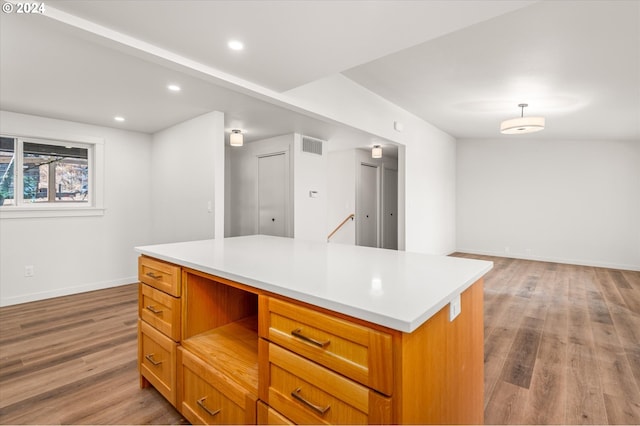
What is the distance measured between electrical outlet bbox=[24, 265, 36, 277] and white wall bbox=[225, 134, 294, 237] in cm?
275

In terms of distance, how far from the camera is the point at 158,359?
178cm

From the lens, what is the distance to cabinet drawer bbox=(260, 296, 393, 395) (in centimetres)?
85

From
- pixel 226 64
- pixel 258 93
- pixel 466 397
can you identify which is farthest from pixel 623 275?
pixel 226 64

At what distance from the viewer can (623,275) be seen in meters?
5.20

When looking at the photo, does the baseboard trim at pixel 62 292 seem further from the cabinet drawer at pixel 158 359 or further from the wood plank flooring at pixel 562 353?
the wood plank flooring at pixel 562 353

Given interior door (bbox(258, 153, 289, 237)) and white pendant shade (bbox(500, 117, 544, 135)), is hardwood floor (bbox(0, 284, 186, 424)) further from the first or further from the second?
white pendant shade (bbox(500, 117, 544, 135))

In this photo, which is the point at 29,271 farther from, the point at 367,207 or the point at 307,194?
the point at 367,207

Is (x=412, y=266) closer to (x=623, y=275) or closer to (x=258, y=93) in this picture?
(x=258, y=93)

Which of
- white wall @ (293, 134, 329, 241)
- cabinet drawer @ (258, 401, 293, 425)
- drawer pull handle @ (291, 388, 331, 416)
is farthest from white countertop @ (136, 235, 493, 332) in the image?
white wall @ (293, 134, 329, 241)

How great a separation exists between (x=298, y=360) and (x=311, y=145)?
4454 millimetres

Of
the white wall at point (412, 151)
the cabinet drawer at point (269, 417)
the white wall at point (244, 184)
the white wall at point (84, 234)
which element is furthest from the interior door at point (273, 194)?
the cabinet drawer at point (269, 417)

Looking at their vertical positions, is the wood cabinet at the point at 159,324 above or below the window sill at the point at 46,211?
below

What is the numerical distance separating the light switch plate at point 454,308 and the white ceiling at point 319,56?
155 centimetres

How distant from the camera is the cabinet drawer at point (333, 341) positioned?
2.77 ft
